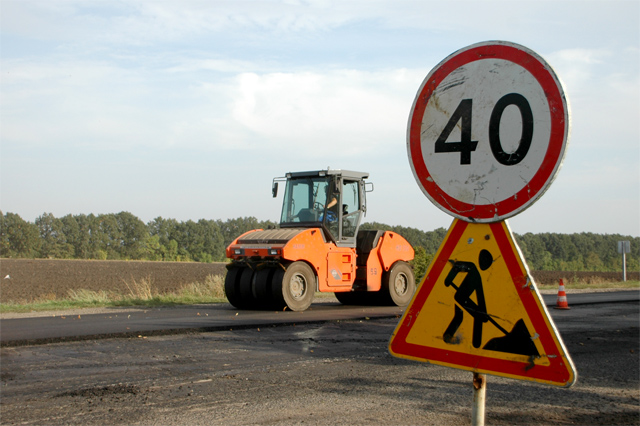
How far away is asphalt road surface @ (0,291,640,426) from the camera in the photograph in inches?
217

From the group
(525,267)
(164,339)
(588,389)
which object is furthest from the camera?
(164,339)

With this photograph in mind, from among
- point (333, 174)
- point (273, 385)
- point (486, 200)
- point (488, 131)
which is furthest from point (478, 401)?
point (333, 174)

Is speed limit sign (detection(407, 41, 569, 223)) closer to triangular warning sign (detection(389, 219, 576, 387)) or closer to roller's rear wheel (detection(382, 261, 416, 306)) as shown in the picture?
triangular warning sign (detection(389, 219, 576, 387))

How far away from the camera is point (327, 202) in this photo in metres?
16.0

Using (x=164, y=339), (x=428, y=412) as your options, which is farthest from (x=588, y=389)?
(x=164, y=339)

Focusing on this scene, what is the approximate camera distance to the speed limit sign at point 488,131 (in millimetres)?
2820

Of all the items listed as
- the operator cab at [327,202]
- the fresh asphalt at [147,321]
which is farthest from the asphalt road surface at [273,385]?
the operator cab at [327,202]

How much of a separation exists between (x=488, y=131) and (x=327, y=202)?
13022 millimetres

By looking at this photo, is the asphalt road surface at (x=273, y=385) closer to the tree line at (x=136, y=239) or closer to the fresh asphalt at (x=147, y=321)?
the fresh asphalt at (x=147, y=321)

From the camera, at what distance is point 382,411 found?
18.5 feet

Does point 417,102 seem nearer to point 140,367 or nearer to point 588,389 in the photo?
point 588,389

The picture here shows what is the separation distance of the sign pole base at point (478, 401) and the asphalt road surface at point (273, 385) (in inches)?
97.3

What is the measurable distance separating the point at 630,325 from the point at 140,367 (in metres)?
10.3

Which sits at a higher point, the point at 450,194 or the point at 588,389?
the point at 450,194
